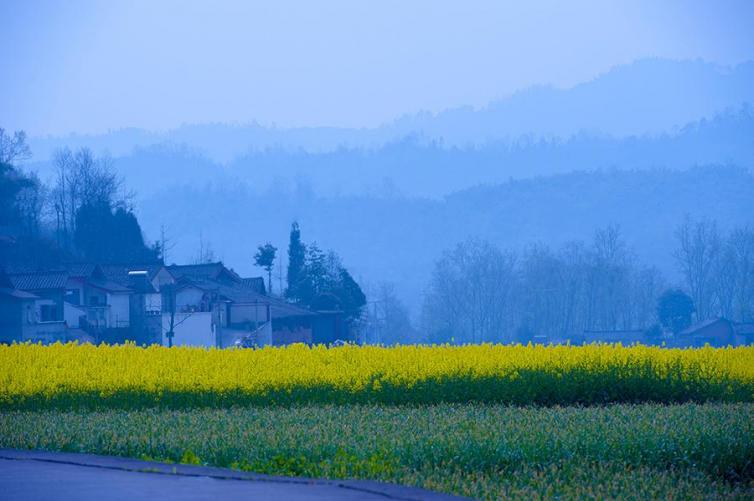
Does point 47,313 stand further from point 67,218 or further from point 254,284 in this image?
point 67,218

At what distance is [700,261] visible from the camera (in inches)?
3605

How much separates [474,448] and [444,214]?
368ft

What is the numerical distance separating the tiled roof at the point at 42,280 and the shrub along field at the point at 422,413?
32.1 meters

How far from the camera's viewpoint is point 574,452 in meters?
11.9

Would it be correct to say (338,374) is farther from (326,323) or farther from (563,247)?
(563,247)

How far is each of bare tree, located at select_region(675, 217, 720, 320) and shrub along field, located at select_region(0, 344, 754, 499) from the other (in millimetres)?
66353

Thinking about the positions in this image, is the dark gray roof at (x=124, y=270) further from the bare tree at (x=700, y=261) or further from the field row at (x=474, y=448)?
the bare tree at (x=700, y=261)

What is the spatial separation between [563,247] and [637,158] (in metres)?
46.3

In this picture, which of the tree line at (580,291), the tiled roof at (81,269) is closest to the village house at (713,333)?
the tree line at (580,291)

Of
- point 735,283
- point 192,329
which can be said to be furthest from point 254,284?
point 735,283

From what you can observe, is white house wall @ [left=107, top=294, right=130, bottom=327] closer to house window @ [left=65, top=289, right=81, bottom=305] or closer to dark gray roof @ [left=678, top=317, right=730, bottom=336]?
house window @ [left=65, top=289, right=81, bottom=305]

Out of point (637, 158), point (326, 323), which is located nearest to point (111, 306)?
point (326, 323)

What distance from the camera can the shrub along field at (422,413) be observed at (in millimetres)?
11188

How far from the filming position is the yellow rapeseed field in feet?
61.4
